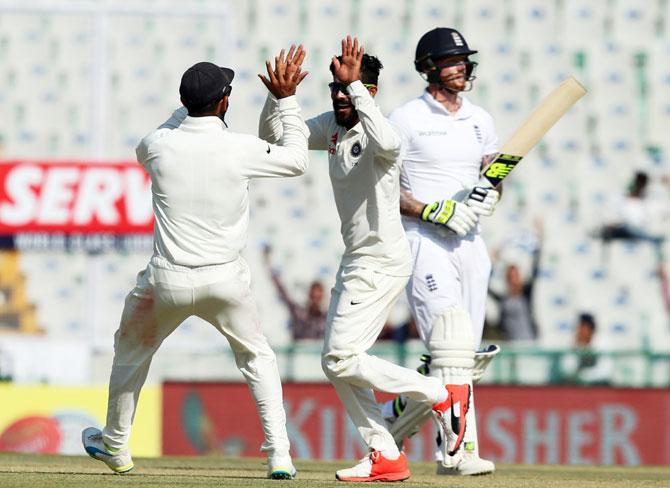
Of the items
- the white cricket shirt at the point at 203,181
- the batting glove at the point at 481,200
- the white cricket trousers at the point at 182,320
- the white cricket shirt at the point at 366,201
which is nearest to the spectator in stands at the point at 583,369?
the batting glove at the point at 481,200

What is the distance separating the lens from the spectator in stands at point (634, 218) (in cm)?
1216

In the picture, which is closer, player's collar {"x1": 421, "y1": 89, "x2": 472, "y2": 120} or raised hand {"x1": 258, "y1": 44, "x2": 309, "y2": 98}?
raised hand {"x1": 258, "y1": 44, "x2": 309, "y2": 98}

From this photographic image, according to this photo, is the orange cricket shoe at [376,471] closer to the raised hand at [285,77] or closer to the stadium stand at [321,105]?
the raised hand at [285,77]

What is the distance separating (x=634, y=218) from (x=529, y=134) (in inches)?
237

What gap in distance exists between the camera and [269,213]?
12570mm

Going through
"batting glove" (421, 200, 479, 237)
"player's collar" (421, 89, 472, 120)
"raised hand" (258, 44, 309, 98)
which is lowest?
"batting glove" (421, 200, 479, 237)

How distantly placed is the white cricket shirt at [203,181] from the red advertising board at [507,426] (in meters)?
4.66

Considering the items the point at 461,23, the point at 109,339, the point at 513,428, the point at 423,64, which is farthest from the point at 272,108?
the point at 461,23

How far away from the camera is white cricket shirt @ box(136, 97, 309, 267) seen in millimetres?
5125

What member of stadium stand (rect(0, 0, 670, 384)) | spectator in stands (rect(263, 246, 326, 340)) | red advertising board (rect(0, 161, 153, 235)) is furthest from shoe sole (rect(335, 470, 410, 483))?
red advertising board (rect(0, 161, 153, 235))

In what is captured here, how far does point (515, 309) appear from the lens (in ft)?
35.9

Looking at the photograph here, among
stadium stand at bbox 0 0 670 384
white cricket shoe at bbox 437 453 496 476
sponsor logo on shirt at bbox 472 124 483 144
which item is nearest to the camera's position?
white cricket shoe at bbox 437 453 496 476

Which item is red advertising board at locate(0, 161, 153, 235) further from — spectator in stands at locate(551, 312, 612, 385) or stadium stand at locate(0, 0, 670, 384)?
spectator in stands at locate(551, 312, 612, 385)

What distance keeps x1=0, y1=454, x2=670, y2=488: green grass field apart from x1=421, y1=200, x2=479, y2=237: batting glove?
40.2 inches
